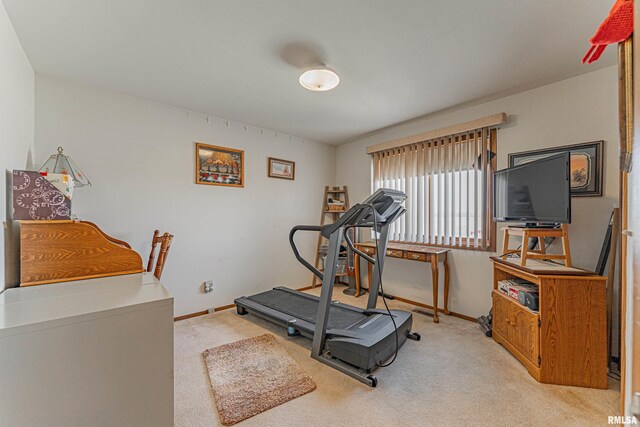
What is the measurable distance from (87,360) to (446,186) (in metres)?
3.47

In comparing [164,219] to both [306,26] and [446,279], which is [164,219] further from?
[446,279]

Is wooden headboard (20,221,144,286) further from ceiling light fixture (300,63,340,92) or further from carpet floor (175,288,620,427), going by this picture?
ceiling light fixture (300,63,340,92)

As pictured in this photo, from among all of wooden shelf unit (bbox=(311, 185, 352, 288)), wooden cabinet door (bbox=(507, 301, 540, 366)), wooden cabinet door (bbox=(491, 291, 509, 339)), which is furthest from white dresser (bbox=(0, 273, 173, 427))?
wooden shelf unit (bbox=(311, 185, 352, 288))

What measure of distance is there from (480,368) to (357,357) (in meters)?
0.99

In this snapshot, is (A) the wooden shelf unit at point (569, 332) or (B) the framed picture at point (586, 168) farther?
(B) the framed picture at point (586, 168)

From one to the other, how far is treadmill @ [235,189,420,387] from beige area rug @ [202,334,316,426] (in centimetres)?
29

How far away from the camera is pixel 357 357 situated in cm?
202

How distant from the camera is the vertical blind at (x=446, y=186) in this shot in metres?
2.97

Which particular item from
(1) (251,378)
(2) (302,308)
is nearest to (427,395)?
(1) (251,378)

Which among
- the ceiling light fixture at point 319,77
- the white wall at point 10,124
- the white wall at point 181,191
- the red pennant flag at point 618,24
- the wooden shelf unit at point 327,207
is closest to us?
the red pennant flag at point 618,24

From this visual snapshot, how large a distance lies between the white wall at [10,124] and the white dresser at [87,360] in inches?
19.2

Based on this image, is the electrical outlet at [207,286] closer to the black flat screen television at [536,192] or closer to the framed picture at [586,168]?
the black flat screen television at [536,192]

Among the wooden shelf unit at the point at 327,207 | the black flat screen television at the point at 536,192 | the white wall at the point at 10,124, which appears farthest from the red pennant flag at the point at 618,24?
the wooden shelf unit at the point at 327,207

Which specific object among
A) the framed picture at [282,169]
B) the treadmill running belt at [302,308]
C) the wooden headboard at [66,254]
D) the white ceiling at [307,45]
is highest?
the white ceiling at [307,45]
